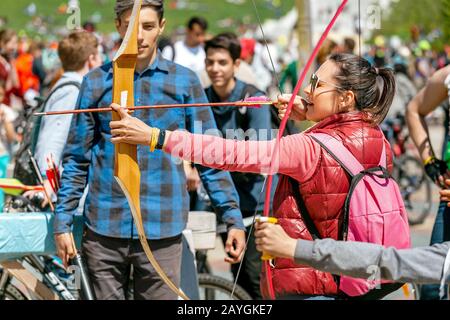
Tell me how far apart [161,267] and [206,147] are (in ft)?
3.97

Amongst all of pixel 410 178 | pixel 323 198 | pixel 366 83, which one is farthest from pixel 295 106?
pixel 410 178

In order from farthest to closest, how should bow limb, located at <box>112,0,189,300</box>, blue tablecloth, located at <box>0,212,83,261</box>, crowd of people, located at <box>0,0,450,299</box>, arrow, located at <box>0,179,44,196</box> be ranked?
arrow, located at <box>0,179,44,196</box>
blue tablecloth, located at <box>0,212,83,261</box>
bow limb, located at <box>112,0,189,300</box>
crowd of people, located at <box>0,0,450,299</box>

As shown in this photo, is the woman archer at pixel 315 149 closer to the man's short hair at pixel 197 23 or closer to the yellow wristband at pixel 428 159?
the yellow wristband at pixel 428 159

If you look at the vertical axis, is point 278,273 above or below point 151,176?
below

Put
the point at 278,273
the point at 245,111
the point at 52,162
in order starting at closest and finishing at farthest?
the point at 278,273
the point at 52,162
the point at 245,111

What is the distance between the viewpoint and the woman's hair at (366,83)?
3523 millimetres

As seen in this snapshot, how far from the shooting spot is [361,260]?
9.79ft

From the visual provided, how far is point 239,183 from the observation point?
5832mm

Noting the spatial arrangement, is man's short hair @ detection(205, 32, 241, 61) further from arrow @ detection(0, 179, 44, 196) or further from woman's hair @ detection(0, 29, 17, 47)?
woman's hair @ detection(0, 29, 17, 47)

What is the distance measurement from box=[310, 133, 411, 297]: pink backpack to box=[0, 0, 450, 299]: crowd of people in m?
0.03

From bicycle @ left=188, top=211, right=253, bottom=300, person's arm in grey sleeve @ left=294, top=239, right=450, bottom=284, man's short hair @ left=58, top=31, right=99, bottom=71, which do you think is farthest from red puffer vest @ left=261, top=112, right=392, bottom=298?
man's short hair @ left=58, top=31, right=99, bottom=71

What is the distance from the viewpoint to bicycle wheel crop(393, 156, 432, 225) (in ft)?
33.2
